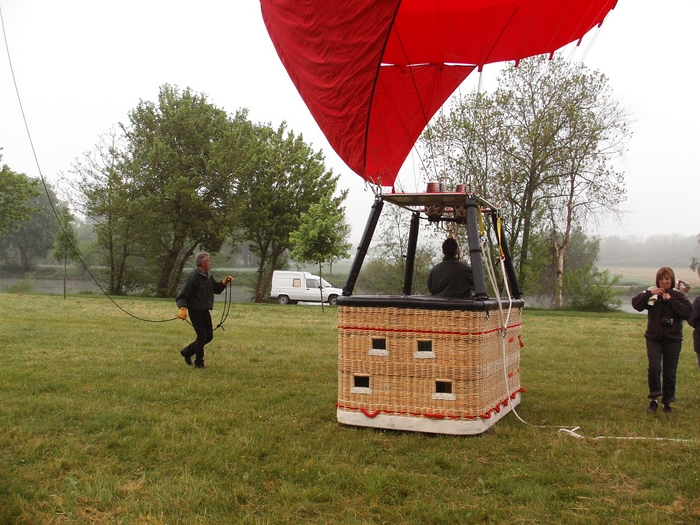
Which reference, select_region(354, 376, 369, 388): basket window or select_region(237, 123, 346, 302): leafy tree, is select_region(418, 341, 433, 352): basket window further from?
select_region(237, 123, 346, 302): leafy tree

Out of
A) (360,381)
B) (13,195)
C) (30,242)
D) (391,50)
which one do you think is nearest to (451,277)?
(360,381)

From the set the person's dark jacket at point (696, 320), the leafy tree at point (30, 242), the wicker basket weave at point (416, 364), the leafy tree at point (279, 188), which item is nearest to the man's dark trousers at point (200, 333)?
the wicker basket weave at point (416, 364)

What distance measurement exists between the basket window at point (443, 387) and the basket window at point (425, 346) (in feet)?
0.91

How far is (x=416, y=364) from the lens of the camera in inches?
208

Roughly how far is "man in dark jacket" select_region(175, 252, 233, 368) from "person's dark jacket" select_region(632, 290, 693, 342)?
16.8 feet

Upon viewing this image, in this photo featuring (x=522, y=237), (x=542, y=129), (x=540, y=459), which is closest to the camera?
(x=540, y=459)

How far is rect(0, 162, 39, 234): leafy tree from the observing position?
34156 mm

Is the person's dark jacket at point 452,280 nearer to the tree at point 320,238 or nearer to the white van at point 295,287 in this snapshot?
the tree at point 320,238

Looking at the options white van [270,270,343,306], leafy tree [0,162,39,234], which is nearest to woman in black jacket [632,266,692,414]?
white van [270,270,343,306]

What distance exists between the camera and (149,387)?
7.05m

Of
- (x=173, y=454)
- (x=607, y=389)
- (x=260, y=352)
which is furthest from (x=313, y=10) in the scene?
(x=260, y=352)

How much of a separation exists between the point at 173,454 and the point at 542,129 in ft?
86.6

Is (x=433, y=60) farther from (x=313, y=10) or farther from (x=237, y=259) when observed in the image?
(x=237, y=259)

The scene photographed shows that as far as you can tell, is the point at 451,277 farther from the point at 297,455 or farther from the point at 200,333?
the point at 200,333
